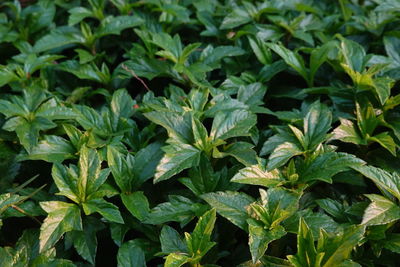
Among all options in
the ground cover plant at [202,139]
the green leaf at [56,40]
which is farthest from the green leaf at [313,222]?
the green leaf at [56,40]

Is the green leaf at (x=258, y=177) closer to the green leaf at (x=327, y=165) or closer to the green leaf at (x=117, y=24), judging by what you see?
the green leaf at (x=327, y=165)

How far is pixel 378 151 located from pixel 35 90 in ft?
4.27

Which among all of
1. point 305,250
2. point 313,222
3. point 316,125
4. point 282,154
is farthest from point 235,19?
point 305,250

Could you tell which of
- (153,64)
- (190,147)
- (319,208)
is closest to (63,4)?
(153,64)

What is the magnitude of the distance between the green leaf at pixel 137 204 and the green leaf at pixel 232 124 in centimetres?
31

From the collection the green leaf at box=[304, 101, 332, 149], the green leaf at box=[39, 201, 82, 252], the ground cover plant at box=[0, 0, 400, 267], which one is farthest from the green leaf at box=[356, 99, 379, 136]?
the green leaf at box=[39, 201, 82, 252]

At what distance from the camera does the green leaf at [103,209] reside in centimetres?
146

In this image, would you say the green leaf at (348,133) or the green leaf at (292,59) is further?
the green leaf at (292,59)

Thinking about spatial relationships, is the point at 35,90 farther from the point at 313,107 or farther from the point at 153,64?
the point at 313,107

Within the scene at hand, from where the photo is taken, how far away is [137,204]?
1.54m

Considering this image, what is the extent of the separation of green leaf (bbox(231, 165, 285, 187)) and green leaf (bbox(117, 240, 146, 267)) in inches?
14.0

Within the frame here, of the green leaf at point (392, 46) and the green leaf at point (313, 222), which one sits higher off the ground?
the green leaf at point (392, 46)

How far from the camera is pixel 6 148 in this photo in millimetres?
1824

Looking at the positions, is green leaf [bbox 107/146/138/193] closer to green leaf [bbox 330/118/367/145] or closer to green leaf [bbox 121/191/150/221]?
green leaf [bbox 121/191/150/221]
